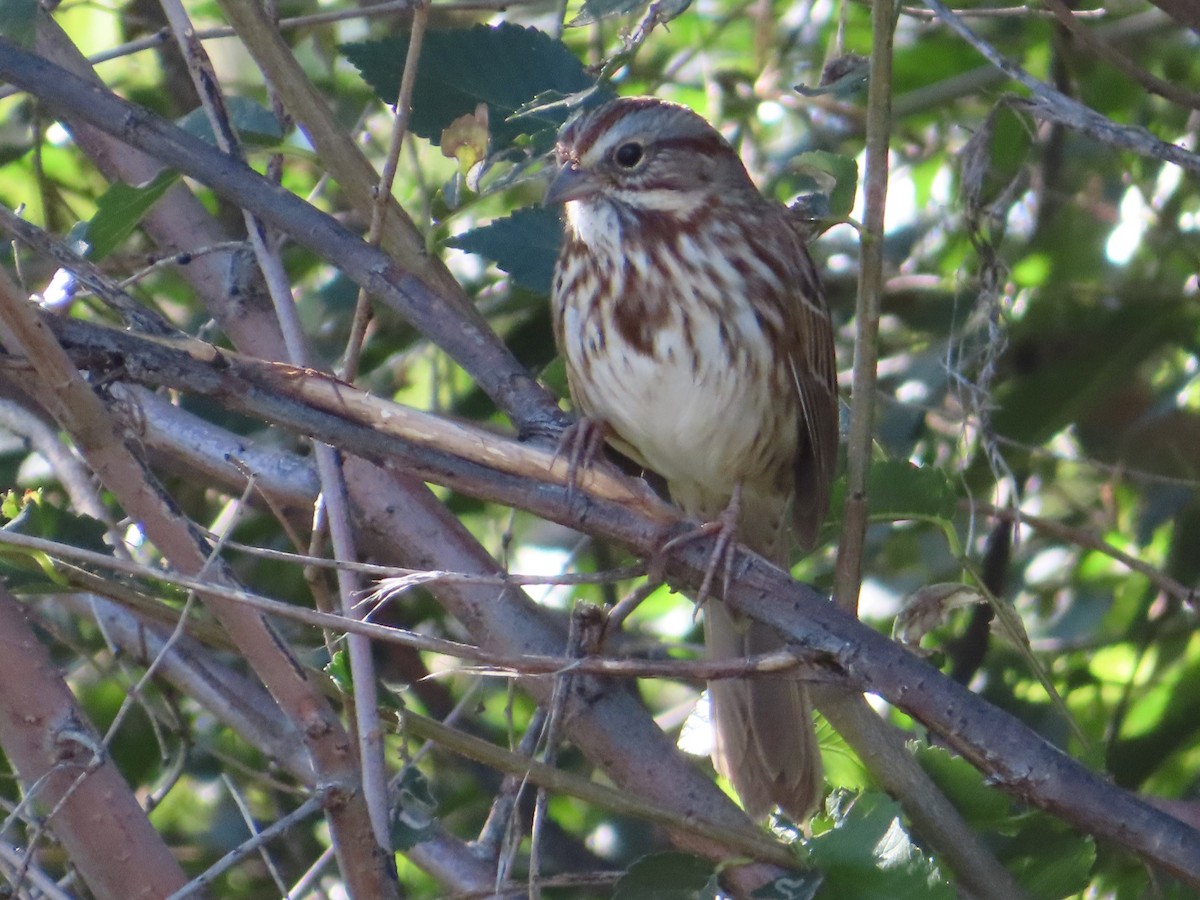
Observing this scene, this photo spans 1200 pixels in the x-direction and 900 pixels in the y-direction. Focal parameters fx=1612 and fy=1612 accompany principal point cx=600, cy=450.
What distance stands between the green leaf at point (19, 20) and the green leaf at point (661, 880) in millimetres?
1202

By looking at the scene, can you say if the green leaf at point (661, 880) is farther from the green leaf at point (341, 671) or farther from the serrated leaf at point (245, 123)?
the serrated leaf at point (245, 123)

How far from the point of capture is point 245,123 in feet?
7.54

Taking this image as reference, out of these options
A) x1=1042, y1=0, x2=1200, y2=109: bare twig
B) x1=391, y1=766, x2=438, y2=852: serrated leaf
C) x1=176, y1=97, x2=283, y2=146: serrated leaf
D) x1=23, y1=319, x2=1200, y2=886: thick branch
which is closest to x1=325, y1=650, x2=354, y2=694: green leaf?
x1=391, y1=766, x2=438, y2=852: serrated leaf

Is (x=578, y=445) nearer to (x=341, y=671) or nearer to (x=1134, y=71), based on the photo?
(x=341, y=671)

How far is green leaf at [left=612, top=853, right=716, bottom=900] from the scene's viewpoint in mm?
1900

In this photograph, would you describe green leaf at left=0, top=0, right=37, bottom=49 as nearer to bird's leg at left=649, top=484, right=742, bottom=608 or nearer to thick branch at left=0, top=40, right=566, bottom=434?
thick branch at left=0, top=40, right=566, bottom=434

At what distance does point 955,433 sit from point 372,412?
1.75 meters

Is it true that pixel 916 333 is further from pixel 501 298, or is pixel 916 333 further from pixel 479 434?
pixel 479 434

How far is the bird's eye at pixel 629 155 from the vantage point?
2633mm

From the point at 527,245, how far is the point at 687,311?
285 mm

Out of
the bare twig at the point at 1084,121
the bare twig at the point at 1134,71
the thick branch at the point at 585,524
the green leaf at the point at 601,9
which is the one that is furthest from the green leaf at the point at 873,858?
the bare twig at the point at 1134,71

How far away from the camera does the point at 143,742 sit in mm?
2867

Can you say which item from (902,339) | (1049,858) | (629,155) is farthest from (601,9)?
(902,339)

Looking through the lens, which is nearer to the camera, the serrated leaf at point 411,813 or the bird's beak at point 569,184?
the serrated leaf at point 411,813
